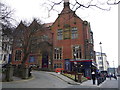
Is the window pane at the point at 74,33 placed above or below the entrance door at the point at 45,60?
above

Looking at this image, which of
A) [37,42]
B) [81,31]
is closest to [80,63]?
[81,31]

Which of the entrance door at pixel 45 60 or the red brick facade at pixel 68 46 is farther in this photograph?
the entrance door at pixel 45 60

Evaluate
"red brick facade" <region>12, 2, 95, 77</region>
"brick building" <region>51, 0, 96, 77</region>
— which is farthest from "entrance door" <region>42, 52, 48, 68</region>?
"brick building" <region>51, 0, 96, 77</region>

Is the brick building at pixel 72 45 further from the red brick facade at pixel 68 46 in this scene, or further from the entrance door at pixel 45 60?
the entrance door at pixel 45 60

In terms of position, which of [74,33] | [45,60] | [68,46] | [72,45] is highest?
[74,33]

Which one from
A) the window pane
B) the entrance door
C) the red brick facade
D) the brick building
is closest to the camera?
the brick building

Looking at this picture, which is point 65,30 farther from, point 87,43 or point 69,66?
point 69,66

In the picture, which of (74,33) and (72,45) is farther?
(74,33)

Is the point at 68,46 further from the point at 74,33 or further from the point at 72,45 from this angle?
the point at 74,33

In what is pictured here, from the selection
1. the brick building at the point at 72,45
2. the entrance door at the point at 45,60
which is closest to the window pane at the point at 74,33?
the brick building at the point at 72,45

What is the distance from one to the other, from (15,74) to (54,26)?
76.9ft

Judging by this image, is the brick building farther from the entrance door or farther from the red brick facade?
the entrance door

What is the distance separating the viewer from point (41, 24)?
25.9m

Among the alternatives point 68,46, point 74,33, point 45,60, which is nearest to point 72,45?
point 68,46
